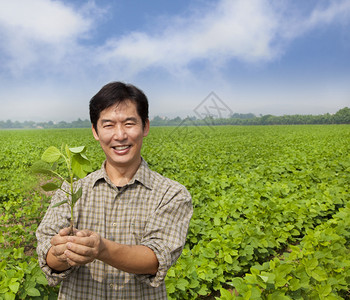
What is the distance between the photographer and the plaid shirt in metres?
1.24

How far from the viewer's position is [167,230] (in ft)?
4.05

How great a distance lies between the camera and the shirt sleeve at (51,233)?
1.16 m

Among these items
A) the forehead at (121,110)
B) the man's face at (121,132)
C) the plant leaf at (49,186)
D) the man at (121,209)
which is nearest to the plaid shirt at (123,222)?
the man at (121,209)

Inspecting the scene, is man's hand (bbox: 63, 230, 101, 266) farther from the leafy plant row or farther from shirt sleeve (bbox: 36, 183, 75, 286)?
the leafy plant row

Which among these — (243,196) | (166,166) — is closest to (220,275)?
(243,196)

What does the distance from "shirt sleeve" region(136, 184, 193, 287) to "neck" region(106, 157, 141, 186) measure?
0.21m

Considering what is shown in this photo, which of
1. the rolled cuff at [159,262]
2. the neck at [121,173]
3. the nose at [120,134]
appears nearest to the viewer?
the rolled cuff at [159,262]

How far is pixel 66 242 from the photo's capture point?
3.05 feet

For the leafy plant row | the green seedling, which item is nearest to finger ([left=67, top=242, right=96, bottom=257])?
the green seedling

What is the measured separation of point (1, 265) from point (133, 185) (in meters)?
1.25

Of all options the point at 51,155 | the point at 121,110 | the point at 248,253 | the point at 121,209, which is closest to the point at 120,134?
the point at 121,110

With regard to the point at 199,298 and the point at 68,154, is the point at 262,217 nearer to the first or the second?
the point at 199,298

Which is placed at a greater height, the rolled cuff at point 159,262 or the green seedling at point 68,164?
the green seedling at point 68,164

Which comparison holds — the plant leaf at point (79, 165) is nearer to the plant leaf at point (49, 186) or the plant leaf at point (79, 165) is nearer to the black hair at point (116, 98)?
the plant leaf at point (49, 186)
